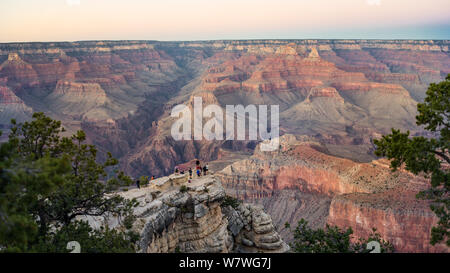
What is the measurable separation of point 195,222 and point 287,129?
104m

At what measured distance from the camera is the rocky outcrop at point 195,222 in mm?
22778

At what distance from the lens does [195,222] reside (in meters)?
24.8

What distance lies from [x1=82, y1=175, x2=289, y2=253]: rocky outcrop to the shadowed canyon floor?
17722 millimetres

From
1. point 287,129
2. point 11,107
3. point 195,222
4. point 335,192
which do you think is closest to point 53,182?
point 195,222

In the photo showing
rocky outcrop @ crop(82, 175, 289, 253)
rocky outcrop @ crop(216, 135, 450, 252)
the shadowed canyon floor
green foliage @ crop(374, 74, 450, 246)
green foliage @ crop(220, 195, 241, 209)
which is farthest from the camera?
the shadowed canyon floor

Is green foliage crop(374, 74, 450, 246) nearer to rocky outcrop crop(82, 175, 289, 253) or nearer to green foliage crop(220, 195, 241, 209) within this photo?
rocky outcrop crop(82, 175, 289, 253)

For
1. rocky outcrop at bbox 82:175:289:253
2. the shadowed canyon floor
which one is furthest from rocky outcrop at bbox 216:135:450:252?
rocky outcrop at bbox 82:175:289:253

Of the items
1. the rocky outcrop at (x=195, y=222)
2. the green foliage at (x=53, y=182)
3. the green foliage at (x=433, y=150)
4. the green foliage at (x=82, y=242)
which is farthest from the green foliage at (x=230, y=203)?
the green foliage at (x=433, y=150)

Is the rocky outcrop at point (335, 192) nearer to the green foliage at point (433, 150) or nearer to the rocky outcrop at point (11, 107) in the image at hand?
the green foliage at point (433, 150)

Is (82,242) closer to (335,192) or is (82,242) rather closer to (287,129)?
(335,192)

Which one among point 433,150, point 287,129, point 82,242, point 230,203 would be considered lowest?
point 287,129

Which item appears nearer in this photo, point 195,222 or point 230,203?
point 195,222

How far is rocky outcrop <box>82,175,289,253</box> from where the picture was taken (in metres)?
22.8

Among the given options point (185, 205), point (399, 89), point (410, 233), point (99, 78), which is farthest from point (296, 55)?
A: point (185, 205)
